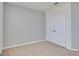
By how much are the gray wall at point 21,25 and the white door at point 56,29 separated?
0.69 meters

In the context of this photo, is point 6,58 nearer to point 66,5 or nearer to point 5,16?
point 5,16

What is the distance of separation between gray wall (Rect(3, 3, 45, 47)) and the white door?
0.69m

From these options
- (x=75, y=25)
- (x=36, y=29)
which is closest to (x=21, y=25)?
(x=36, y=29)

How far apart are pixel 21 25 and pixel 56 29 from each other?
2121 mm

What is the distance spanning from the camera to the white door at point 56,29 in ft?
17.9

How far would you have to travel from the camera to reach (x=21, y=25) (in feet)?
18.7

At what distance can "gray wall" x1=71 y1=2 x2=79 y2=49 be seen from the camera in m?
4.56

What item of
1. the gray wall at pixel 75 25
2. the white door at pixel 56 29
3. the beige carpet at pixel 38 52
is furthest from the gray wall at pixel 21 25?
the gray wall at pixel 75 25

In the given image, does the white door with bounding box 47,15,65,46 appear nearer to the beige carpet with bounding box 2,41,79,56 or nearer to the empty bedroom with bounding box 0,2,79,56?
the empty bedroom with bounding box 0,2,79,56

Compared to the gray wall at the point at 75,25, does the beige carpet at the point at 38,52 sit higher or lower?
lower

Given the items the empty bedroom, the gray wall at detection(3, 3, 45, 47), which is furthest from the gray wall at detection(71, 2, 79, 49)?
the gray wall at detection(3, 3, 45, 47)

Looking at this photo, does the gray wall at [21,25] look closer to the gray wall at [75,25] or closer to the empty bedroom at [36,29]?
the empty bedroom at [36,29]

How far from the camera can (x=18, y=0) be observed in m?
4.45

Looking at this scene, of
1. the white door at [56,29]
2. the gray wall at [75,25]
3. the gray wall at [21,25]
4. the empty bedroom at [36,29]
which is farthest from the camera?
the white door at [56,29]
